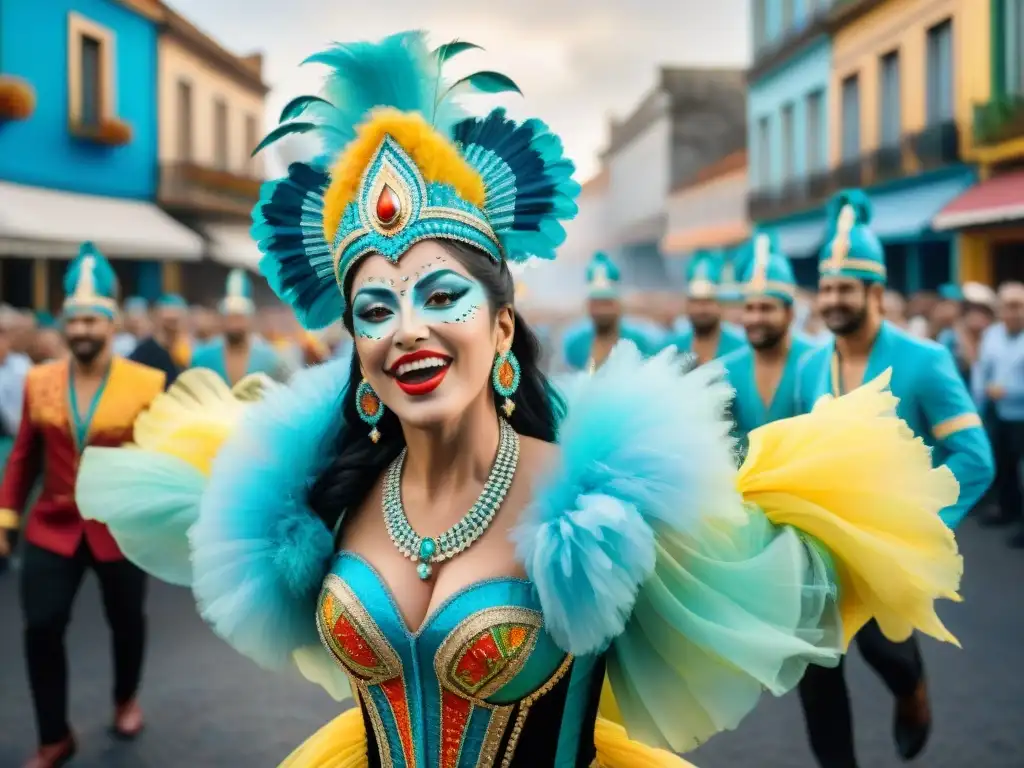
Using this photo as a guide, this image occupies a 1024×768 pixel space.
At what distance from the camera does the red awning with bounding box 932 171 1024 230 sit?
15.2 meters

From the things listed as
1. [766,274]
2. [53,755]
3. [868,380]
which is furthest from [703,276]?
[53,755]

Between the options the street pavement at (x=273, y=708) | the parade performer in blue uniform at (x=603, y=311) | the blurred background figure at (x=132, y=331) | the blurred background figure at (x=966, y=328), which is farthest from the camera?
the blurred background figure at (x=132, y=331)

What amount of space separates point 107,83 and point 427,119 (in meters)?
19.0

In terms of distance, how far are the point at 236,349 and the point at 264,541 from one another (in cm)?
647

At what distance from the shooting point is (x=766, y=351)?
5.46 m

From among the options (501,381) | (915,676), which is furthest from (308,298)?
(915,676)

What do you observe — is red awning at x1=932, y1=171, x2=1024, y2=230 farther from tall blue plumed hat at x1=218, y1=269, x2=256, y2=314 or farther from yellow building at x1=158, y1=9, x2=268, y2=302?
yellow building at x1=158, y1=9, x2=268, y2=302

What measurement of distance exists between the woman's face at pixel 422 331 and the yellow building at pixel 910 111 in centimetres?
1713

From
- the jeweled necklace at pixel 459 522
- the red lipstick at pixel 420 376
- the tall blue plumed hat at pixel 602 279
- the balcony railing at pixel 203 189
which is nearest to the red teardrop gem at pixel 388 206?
the red lipstick at pixel 420 376

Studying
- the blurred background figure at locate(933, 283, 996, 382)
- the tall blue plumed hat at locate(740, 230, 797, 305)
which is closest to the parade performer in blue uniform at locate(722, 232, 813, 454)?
the tall blue plumed hat at locate(740, 230, 797, 305)

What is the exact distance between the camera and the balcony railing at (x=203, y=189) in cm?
2209

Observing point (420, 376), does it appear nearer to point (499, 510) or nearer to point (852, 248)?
point (499, 510)

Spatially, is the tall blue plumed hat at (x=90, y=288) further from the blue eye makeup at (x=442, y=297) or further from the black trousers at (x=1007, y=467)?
the black trousers at (x=1007, y=467)

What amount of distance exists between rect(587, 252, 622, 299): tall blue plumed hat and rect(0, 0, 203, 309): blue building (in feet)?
30.7
